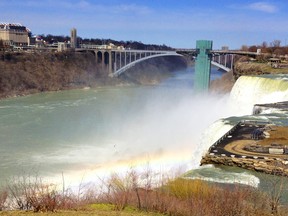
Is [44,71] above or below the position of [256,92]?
below

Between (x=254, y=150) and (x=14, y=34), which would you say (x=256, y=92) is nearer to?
(x=254, y=150)

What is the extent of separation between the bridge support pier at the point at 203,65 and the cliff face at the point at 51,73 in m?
15.0

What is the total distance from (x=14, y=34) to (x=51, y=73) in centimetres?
2196

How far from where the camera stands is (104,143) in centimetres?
1784

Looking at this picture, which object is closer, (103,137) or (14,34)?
(103,137)

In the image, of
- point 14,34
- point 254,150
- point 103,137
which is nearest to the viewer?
point 254,150

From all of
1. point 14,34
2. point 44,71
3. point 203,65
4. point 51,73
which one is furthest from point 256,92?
point 14,34

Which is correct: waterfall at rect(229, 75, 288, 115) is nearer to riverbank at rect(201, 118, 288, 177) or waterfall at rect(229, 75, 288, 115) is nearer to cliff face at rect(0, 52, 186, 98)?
riverbank at rect(201, 118, 288, 177)

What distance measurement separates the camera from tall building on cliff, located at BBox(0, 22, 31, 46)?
58.5 meters

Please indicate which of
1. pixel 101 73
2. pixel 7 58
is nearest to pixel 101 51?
pixel 101 73

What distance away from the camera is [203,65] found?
107 ft

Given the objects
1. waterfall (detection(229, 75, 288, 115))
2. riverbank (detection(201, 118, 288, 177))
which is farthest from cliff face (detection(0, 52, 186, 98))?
riverbank (detection(201, 118, 288, 177))

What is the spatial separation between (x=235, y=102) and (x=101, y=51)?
1205 inches

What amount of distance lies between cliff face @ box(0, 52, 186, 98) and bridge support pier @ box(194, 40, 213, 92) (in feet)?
49.3
